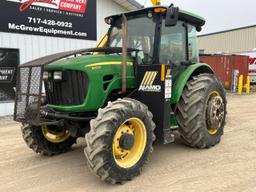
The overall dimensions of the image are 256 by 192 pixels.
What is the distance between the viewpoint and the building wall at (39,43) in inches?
376

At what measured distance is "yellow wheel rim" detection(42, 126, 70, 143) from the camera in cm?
496

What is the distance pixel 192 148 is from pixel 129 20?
2510 mm

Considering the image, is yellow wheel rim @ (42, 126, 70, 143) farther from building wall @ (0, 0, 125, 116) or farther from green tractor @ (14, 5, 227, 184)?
building wall @ (0, 0, 125, 116)

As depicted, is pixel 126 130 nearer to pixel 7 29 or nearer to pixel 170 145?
pixel 170 145

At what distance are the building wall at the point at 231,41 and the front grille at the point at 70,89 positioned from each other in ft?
101

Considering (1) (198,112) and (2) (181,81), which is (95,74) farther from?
(1) (198,112)

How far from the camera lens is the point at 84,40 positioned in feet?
37.6

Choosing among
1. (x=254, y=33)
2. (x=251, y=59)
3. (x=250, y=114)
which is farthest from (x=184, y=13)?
(x=254, y=33)

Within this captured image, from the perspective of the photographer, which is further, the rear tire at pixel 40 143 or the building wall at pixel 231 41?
the building wall at pixel 231 41

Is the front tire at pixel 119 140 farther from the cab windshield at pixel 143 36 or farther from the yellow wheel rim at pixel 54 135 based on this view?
the yellow wheel rim at pixel 54 135

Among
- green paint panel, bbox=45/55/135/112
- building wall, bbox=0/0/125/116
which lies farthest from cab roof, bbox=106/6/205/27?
building wall, bbox=0/0/125/116

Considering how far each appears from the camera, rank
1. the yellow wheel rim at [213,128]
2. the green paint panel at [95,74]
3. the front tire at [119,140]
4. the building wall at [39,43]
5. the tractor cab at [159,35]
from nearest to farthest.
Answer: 1. the front tire at [119,140]
2. the green paint panel at [95,74]
3. the tractor cab at [159,35]
4. the yellow wheel rim at [213,128]
5. the building wall at [39,43]

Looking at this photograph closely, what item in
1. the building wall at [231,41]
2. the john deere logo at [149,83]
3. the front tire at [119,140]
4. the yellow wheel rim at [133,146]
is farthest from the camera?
the building wall at [231,41]

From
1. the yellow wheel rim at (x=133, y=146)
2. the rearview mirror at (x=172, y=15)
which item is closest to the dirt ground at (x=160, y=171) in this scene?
the yellow wheel rim at (x=133, y=146)
